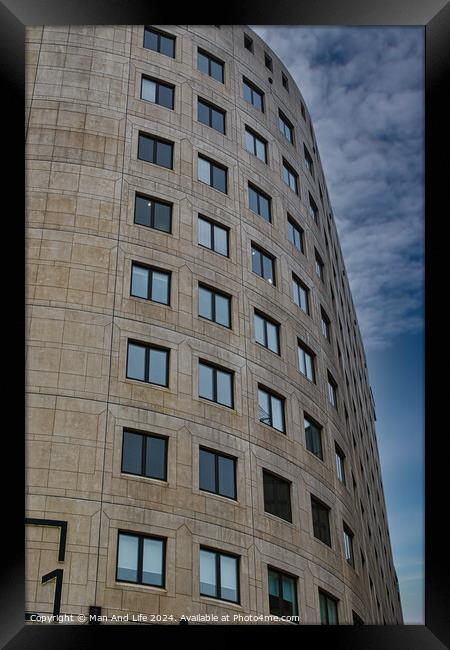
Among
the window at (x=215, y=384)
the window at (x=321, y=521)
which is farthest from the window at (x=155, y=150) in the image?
the window at (x=321, y=521)

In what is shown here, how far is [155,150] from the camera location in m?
29.4

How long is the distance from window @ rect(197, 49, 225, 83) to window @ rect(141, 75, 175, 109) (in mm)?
2325

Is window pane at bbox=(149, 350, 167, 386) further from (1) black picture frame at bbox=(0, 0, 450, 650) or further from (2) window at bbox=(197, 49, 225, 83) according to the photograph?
(2) window at bbox=(197, 49, 225, 83)

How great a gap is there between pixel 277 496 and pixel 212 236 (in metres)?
9.67

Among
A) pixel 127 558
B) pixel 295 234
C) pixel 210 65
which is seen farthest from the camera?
pixel 295 234

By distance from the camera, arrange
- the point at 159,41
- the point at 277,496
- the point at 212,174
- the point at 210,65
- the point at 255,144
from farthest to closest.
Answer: the point at 255,144
the point at 210,65
the point at 159,41
the point at 212,174
the point at 277,496

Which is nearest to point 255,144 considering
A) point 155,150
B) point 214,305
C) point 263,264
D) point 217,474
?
point 155,150

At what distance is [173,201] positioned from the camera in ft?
93.4

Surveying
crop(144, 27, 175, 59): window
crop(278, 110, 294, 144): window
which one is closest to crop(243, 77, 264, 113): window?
crop(278, 110, 294, 144): window

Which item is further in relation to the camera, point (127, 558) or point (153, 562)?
point (153, 562)

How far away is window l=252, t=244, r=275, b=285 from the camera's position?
1196 inches
